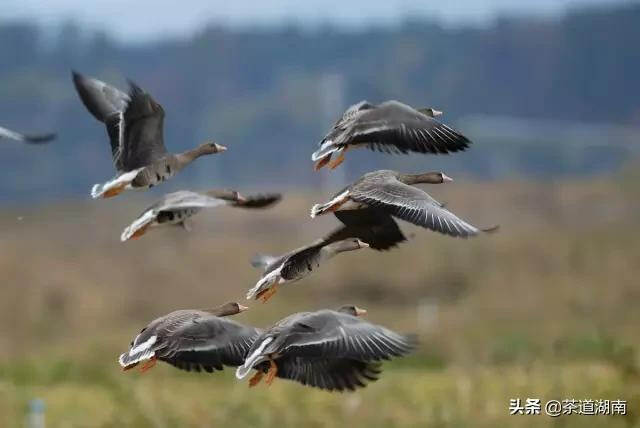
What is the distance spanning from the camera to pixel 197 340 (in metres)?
7.05

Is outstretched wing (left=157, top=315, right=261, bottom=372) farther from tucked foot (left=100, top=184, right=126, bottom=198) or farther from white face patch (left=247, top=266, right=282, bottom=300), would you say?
tucked foot (left=100, top=184, right=126, bottom=198)

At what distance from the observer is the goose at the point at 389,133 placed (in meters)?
7.19

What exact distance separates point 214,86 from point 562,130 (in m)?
11.3

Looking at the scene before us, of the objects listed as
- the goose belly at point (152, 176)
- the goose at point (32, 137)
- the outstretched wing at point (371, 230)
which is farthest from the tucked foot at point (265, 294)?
the goose at point (32, 137)

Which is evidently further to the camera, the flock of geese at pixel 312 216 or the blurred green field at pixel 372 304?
the blurred green field at pixel 372 304

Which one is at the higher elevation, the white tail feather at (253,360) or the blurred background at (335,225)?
the white tail feather at (253,360)

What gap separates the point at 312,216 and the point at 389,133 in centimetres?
72

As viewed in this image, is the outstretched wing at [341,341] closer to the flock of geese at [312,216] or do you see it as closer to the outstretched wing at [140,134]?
the flock of geese at [312,216]

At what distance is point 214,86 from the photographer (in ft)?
168

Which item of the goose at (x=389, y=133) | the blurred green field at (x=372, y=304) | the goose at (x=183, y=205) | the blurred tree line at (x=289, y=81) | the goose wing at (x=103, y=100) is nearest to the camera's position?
the goose at (x=183, y=205)

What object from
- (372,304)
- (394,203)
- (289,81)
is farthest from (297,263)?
(289,81)

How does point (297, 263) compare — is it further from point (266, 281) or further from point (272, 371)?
point (272, 371)

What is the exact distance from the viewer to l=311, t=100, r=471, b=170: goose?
7191 mm

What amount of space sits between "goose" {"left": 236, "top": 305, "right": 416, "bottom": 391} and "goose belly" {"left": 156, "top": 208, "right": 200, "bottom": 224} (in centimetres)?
60
